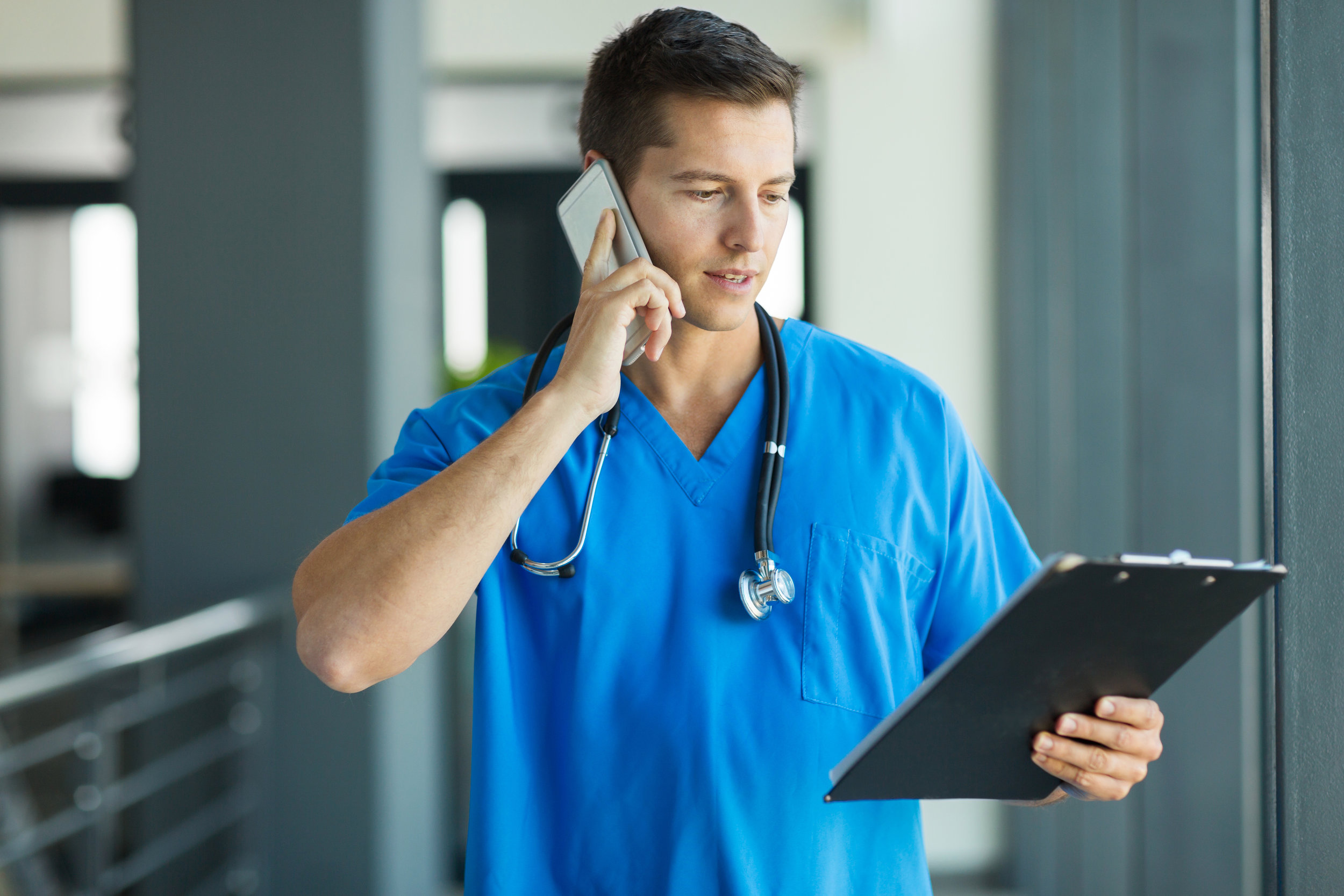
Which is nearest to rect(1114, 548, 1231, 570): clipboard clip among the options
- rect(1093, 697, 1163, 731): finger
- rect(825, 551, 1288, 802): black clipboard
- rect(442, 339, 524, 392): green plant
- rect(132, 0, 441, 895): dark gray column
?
rect(825, 551, 1288, 802): black clipboard

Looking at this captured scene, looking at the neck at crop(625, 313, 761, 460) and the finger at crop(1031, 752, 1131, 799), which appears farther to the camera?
the neck at crop(625, 313, 761, 460)

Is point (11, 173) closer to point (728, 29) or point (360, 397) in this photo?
point (360, 397)

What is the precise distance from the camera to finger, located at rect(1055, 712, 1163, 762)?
849 millimetres

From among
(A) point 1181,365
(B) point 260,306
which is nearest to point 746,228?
(A) point 1181,365

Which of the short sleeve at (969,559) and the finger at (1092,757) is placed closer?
the finger at (1092,757)

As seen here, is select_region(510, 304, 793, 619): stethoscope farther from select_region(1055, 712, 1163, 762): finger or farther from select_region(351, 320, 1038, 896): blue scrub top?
select_region(1055, 712, 1163, 762): finger

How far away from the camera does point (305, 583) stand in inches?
39.4

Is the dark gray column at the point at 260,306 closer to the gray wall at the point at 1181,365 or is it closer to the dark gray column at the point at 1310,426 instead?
the gray wall at the point at 1181,365

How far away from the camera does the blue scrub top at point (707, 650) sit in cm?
101

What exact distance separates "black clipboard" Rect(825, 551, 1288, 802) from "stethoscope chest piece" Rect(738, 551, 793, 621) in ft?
0.71

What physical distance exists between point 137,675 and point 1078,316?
7.49 ft

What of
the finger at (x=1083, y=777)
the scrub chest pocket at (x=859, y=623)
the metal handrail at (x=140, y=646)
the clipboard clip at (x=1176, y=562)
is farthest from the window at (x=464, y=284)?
the clipboard clip at (x=1176, y=562)

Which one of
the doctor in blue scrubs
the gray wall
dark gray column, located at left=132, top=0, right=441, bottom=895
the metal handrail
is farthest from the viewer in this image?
dark gray column, located at left=132, top=0, right=441, bottom=895

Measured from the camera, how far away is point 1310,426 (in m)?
1.04
